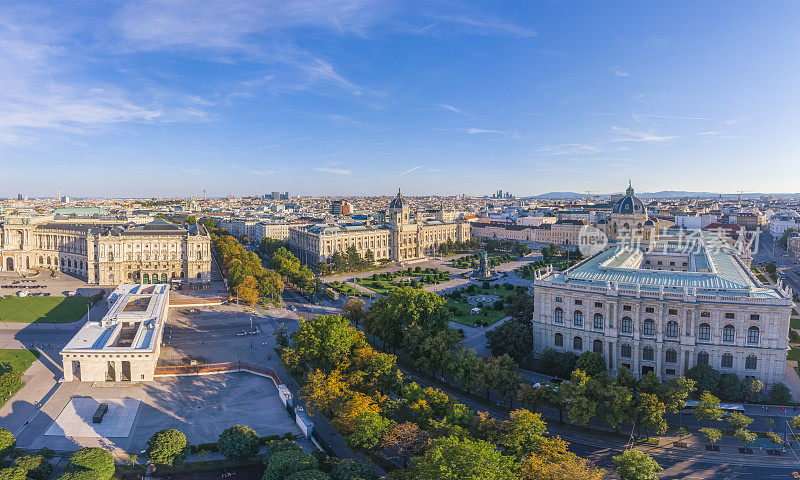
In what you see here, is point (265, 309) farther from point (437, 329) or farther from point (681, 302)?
point (681, 302)

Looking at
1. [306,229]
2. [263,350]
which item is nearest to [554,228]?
[306,229]

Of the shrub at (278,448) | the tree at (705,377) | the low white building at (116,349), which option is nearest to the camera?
the shrub at (278,448)

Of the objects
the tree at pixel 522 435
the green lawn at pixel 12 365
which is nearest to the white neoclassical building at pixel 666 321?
the tree at pixel 522 435

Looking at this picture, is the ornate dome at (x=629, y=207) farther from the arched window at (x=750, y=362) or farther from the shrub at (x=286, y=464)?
the shrub at (x=286, y=464)

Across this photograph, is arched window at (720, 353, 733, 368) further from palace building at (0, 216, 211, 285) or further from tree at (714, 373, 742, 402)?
palace building at (0, 216, 211, 285)

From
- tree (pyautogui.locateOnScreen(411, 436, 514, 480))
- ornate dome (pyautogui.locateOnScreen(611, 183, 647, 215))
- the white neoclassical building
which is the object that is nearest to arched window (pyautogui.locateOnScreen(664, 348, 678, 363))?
the white neoclassical building

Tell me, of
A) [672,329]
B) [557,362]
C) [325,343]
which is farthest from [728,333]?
[325,343]

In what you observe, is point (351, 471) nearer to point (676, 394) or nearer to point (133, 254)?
point (676, 394)
